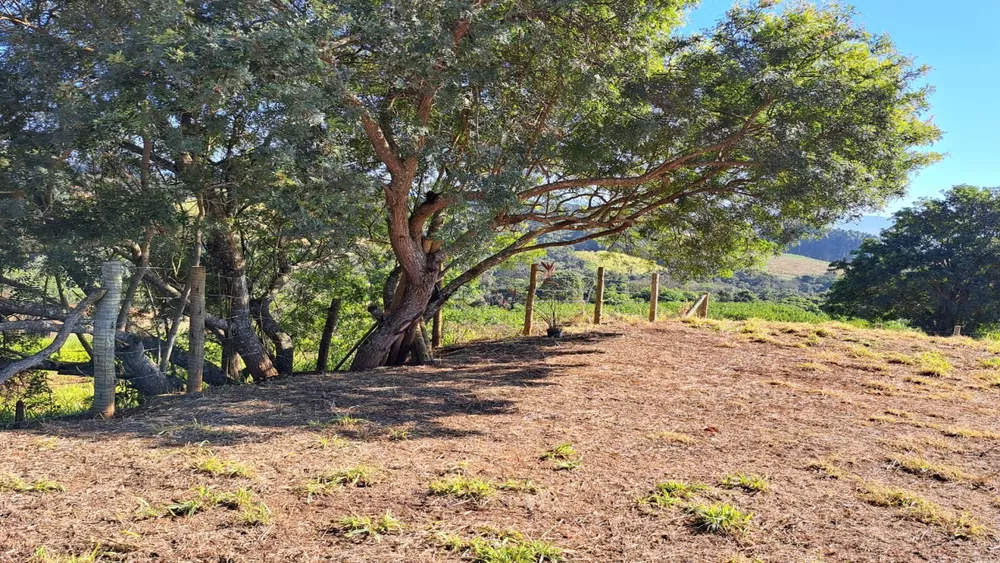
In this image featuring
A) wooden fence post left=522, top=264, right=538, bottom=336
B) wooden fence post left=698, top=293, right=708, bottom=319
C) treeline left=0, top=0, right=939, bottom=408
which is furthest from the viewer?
wooden fence post left=698, top=293, right=708, bottom=319

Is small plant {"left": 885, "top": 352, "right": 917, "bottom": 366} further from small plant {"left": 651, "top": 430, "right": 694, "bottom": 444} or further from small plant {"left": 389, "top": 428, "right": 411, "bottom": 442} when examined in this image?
small plant {"left": 389, "top": 428, "right": 411, "bottom": 442}

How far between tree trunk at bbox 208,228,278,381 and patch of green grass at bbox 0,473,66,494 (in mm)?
4898

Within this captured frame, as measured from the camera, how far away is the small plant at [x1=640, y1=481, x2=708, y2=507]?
3.18 meters

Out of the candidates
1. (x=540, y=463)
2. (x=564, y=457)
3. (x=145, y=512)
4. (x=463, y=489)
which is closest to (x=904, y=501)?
(x=564, y=457)

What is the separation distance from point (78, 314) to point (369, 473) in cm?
320

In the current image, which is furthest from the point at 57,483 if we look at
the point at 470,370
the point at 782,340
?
the point at 782,340

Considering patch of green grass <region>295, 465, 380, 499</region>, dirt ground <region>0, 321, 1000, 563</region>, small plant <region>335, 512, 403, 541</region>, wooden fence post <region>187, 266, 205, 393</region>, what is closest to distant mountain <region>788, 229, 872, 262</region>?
dirt ground <region>0, 321, 1000, 563</region>

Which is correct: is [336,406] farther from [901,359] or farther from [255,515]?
[901,359]

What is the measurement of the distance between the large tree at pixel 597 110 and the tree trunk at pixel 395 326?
0.06 feet

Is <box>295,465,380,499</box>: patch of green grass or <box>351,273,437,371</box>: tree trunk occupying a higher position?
<box>351,273,437,371</box>: tree trunk

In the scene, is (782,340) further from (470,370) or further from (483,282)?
(483,282)

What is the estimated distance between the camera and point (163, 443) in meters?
3.93

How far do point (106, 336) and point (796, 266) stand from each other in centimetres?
12496

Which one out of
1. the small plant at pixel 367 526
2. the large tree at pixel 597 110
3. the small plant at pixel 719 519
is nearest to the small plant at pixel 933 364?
the large tree at pixel 597 110
